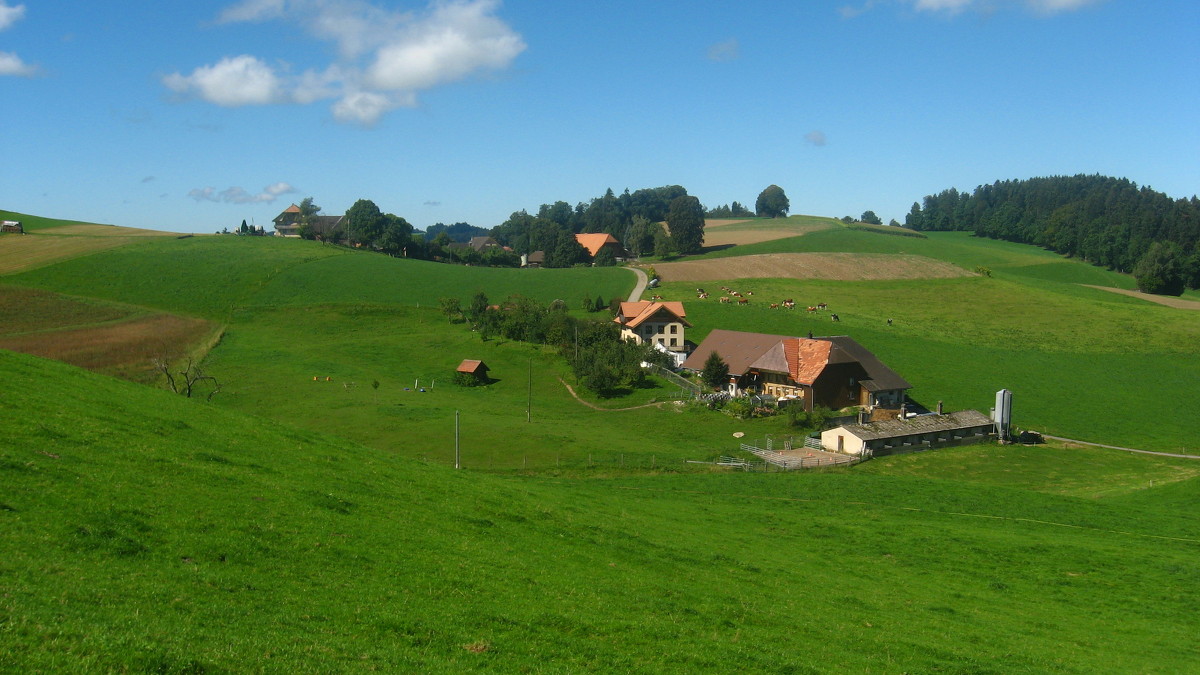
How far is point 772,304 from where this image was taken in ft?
332

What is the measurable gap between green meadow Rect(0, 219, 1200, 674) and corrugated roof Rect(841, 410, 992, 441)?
2127 mm

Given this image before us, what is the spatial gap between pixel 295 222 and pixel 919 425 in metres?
158

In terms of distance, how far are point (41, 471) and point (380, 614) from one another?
8264 millimetres

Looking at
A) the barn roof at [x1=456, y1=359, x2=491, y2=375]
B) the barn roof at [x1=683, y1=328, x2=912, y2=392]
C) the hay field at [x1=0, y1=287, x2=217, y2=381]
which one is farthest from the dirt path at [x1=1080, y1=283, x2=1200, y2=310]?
the hay field at [x1=0, y1=287, x2=217, y2=381]

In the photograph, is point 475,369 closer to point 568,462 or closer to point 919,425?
point 568,462

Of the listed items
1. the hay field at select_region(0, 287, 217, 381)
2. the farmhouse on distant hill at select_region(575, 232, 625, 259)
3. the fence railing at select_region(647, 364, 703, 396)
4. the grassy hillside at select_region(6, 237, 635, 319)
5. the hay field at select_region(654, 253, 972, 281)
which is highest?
the farmhouse on distant hill at select_region(575, 232, 625, 259)

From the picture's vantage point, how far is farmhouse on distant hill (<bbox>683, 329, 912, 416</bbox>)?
221ft

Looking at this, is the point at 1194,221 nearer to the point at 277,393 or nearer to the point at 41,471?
the point at 277,393

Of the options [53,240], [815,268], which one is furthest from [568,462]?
[53,240]

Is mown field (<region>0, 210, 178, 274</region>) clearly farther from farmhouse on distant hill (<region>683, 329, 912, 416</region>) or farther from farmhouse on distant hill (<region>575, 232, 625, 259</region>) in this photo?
farmhouse on distant hill (<region>683, 329, 912, 416</region>)

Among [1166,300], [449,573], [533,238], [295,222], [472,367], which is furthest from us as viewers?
[295,222]

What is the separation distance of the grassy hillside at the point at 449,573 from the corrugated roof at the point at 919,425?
67.7ft

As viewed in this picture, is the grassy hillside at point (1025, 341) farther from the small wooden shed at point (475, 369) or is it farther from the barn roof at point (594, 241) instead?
the barn roof at point (594, 241)

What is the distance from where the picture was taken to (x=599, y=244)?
173250mm
